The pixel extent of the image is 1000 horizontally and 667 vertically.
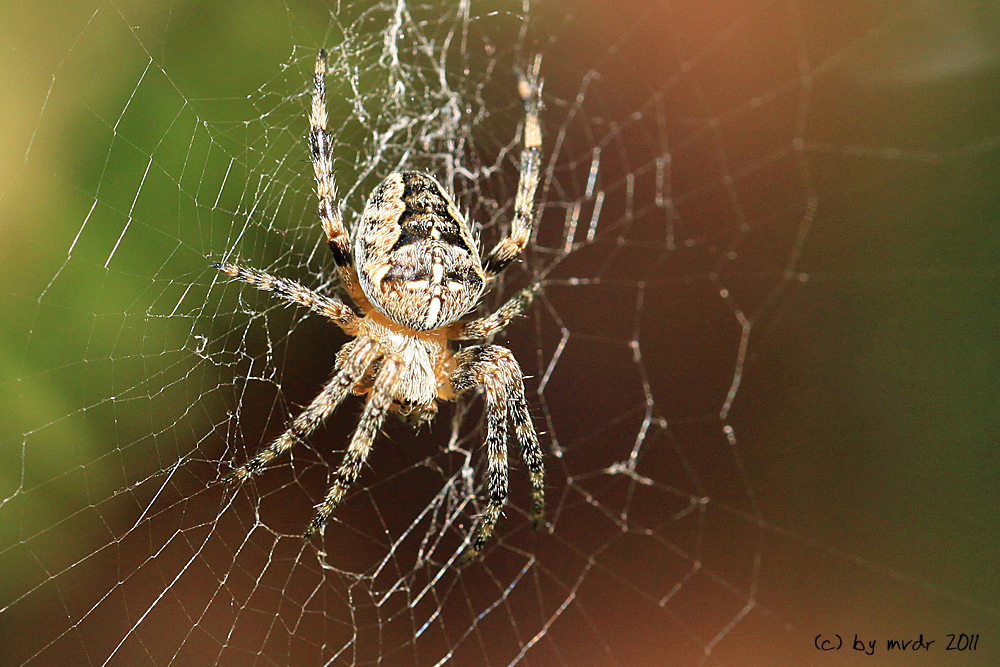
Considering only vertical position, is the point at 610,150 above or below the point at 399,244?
above

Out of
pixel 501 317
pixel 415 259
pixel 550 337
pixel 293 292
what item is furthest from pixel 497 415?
pixel 550 337

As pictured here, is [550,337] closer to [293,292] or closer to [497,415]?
[497,415]

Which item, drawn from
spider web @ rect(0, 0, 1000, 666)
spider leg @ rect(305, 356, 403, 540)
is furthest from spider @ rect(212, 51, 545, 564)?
spider web @ rect(0, 0, 1000, 666)

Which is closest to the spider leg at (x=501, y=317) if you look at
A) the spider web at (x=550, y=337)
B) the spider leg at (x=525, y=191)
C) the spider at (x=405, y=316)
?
the spider at (x=405, y=316)

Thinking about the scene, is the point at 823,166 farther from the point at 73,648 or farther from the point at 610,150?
the point at 73,648

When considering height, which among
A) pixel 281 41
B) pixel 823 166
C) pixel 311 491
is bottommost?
pixel 311 491

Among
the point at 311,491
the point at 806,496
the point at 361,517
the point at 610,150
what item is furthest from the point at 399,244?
the point at 806,496

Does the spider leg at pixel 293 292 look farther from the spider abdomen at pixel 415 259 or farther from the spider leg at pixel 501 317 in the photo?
the spider leg at pixel 501 317

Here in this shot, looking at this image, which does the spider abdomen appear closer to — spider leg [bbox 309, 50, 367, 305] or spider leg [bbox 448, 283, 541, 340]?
spider leg [bbox 309, 50, 367, 305]
